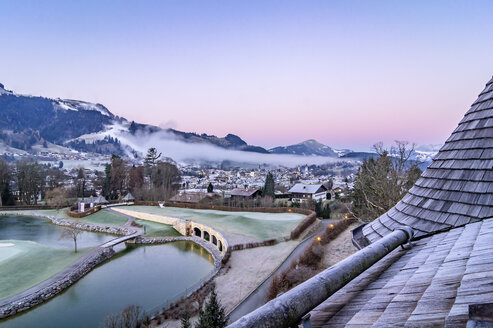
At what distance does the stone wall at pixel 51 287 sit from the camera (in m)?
12.2

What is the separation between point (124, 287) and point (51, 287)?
3598 mm

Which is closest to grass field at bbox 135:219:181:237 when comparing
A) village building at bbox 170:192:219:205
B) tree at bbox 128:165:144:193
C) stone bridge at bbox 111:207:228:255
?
stone bridge at bbox 111:207:228:255

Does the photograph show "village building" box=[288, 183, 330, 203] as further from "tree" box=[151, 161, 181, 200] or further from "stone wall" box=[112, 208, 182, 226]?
"stone wall" box=[112, 208, 182, 226]

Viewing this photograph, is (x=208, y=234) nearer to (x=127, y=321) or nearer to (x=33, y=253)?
(x=33, y=253)

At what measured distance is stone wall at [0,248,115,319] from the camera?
12219mm

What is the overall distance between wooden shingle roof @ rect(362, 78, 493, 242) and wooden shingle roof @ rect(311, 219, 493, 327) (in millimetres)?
561

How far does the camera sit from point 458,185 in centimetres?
389

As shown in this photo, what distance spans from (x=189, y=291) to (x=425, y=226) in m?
13.1

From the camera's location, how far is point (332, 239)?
20.5 metres

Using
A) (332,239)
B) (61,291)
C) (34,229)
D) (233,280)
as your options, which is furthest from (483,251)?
(34,229)

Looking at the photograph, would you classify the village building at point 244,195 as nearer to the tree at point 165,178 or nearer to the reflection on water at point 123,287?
the tree at point 165,178

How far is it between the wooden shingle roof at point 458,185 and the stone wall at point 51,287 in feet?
51.7

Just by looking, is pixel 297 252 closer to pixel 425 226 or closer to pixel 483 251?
pixel 425 226

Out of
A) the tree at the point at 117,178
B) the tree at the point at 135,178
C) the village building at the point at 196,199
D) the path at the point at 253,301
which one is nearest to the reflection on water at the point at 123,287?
the path at the point at 253,301
